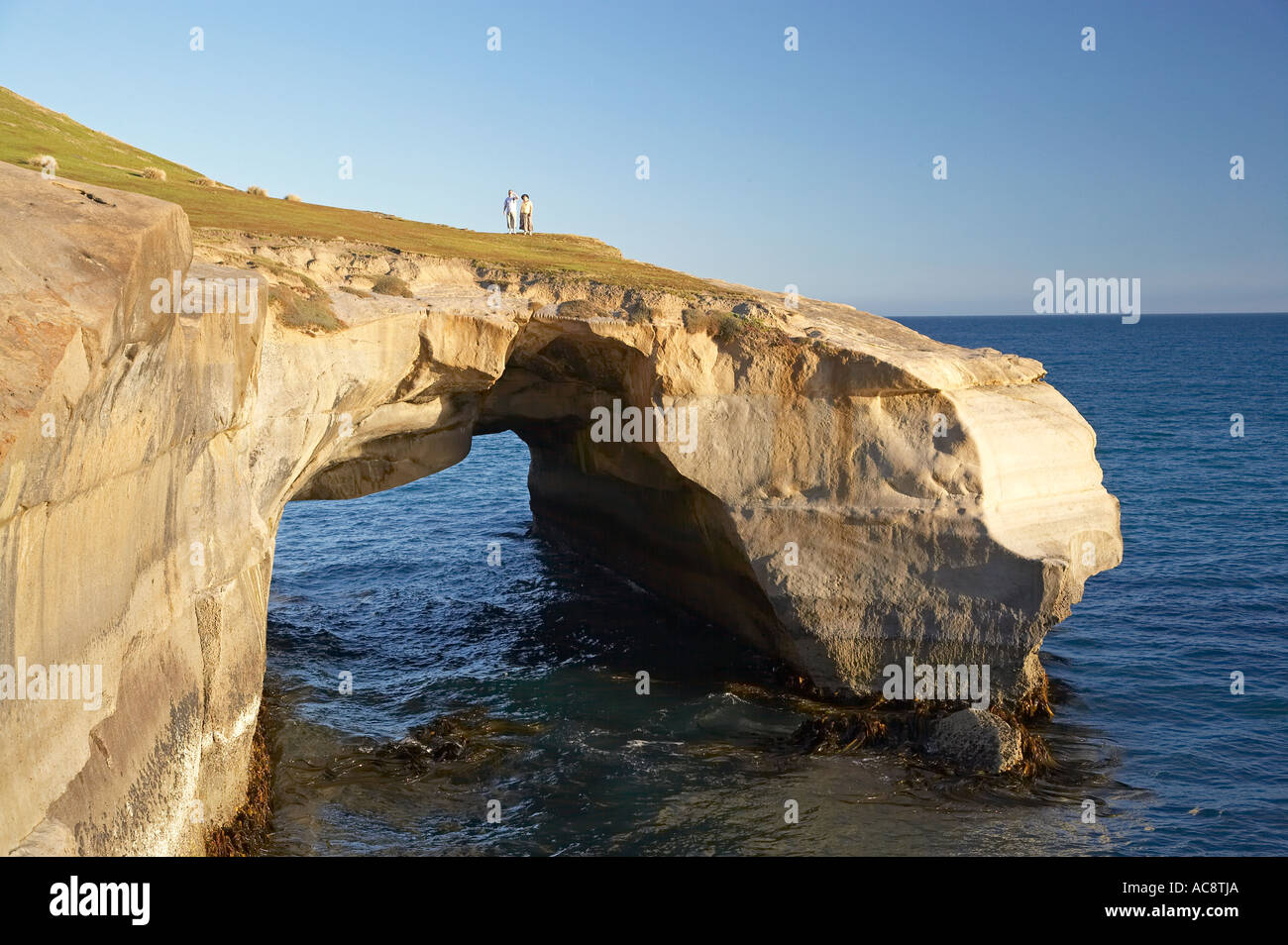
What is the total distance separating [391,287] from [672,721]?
783cm

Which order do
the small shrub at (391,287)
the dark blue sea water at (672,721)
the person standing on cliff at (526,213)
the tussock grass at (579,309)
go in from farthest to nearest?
the person standing on cliff at (526,213), the tussock grass at (579,309), the small shrub at (391,287), the dark blue sea water at (672,721)

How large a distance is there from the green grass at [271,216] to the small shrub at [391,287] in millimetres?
1637

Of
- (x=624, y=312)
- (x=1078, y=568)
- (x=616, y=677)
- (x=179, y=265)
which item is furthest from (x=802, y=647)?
(x=179, y=265)

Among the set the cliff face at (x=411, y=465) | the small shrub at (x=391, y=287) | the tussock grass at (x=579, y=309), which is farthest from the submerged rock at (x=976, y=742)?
the small shrub at (x=391, y=287)

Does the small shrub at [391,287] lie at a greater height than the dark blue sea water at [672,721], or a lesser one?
greater

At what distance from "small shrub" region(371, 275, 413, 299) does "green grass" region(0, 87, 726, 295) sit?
1.64m

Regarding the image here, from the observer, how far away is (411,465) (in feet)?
63.2

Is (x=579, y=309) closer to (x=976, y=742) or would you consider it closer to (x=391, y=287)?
(x=391, y=287)

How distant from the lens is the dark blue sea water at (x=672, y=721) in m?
12.8

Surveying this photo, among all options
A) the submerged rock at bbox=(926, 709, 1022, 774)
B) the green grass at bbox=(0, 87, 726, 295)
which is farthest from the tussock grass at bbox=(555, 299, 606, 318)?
the submerged rock at bbox=(926, 709, 1022, 774)

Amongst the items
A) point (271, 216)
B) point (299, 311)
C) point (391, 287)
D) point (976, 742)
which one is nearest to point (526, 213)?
point (271, 216)

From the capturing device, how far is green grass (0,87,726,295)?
17.0 m

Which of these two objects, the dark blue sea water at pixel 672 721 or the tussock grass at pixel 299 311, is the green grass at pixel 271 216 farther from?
the dark blue sea water at pixel 672 721

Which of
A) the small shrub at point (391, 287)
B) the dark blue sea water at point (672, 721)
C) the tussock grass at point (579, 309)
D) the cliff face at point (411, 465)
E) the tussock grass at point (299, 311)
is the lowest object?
the dark blue sea water at point (672, 721)
